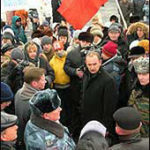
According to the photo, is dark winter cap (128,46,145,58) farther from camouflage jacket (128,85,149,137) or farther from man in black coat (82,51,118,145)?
camouflage jacket (128,85,149,137)

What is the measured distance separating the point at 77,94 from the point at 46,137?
2521 mm

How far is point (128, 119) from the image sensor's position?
3385mm

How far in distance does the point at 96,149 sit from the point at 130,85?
223cm

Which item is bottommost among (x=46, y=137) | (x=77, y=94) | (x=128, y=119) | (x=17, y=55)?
(x=77, y=94)

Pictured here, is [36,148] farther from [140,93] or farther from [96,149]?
[140,93]

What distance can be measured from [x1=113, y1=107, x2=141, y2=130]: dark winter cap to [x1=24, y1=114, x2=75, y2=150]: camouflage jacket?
1.90 ft

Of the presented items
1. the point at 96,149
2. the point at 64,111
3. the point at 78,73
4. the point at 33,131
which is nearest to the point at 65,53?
the point at 78,73

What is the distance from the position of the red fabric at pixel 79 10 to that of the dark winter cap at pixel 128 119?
2582 mm

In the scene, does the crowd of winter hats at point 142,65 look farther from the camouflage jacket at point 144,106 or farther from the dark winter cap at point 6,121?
the dark winter cap at point 6,121

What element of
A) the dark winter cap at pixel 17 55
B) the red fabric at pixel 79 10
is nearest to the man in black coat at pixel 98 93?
the red fabric at pixel 79 10

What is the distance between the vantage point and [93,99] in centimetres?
494

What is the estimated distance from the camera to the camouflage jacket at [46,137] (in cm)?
350

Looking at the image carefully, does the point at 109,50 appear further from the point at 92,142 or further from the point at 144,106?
the point at 92,142

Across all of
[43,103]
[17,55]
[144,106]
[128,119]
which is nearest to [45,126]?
[43,103]
